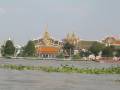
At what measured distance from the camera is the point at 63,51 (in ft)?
449

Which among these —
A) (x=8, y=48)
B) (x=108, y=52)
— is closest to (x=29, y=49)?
(x=8, y=48)

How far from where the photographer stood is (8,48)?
120 metres

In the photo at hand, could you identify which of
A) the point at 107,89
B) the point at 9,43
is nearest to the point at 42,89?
the point at 107,89

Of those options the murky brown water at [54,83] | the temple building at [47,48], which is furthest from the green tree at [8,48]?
the murky brown water at [54,83]

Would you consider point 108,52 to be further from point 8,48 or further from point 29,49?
point 8,48

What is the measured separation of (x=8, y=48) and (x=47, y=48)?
2353cm

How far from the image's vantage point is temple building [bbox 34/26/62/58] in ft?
464

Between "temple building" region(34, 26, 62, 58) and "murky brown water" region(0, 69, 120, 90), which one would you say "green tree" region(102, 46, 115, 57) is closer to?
"temple building" region(34, 26, 62, 58)

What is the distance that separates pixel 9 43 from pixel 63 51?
23.5 m

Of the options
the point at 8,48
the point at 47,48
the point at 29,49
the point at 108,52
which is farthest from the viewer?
the point at 47,48

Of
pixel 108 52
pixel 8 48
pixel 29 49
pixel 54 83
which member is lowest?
pixel 54 83

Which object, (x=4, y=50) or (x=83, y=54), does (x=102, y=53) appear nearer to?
(x=83, y=54)

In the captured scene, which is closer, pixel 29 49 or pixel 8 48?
pixel 8 48

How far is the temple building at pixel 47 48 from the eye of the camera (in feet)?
464
